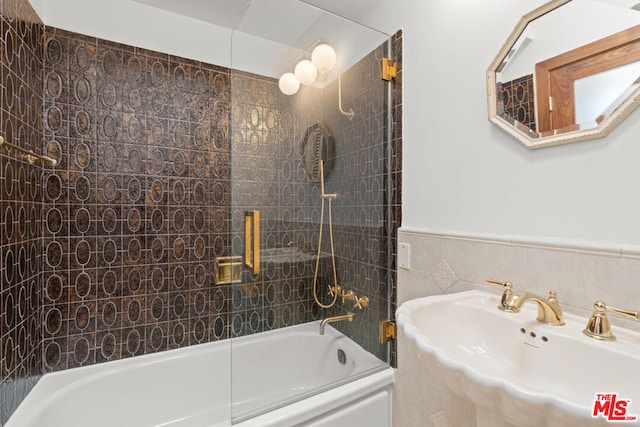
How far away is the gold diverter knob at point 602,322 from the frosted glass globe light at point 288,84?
4.59 ft

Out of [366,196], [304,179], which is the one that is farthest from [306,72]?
[366,196]

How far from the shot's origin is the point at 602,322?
817 millimetres

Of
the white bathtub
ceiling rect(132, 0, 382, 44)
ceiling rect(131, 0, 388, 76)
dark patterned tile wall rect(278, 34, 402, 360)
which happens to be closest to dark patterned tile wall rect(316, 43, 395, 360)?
dark patterned tile wall rect(278, 34, 402, 360)

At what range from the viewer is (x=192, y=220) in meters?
2.08

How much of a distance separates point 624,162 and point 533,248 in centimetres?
35

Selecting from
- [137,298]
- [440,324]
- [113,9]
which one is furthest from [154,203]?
[440,324]

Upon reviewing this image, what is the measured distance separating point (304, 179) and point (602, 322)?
3.97 feet

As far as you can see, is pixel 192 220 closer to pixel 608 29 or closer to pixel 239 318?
pixel 239 318

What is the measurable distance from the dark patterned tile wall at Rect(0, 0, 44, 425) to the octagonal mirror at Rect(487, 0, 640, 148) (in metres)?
1.99

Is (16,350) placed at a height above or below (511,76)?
below

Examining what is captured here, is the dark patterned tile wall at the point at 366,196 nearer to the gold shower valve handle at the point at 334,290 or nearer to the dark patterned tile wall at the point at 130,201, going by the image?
the gold shower valve handle at the point at 334,290

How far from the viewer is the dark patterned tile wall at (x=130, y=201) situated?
1.76m

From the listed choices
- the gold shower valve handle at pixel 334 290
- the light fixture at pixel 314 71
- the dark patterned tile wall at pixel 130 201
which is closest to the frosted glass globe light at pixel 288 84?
the light fixture at pixel 314 71

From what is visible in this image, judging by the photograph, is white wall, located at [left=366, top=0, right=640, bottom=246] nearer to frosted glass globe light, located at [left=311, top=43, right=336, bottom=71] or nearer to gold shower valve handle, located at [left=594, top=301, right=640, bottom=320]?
gold shower valve handle, located at [left=594, top=301, right=640, bottom=320]
